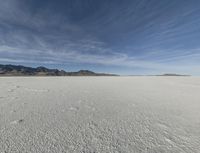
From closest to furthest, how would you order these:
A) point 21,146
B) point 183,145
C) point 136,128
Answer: point 21,146 → point 183,145 → point 136,128

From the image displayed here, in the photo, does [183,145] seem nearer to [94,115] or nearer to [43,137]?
[94,115]

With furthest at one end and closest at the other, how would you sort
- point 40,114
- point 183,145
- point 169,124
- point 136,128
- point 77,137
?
point 40,114
point 169,124
point 136,128
point 77,137
point 183,145

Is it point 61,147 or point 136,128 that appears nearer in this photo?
point 61,147

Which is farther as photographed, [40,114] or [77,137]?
[40,114]

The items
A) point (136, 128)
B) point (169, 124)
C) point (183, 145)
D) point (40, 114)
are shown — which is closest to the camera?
point (183, 145)

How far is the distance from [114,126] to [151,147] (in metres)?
0.82

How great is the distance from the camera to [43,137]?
1962 millimetres

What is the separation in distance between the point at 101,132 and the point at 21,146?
1204mm

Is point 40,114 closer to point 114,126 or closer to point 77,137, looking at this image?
point 77,137

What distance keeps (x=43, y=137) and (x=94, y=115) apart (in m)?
1.33

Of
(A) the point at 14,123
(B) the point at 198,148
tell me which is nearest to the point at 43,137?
(A) the point at 14,123

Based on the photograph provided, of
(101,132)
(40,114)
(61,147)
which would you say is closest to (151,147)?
(101,132)

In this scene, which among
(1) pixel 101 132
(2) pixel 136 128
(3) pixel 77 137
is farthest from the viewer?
(2) pixel 136 128

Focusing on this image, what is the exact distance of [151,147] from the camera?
179cm
